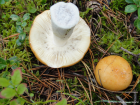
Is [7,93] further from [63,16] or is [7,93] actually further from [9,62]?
[63,16]

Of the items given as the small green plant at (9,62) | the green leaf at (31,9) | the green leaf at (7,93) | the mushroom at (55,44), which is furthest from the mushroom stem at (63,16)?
the green leaf at (31,9)

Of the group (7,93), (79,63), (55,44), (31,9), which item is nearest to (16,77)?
(7,93)

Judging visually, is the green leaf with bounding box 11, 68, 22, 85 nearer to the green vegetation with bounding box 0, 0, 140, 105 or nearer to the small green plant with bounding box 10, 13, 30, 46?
the green vegetation with bounding box 0, 0, 140, 105

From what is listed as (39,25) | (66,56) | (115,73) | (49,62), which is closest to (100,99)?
(115,73)

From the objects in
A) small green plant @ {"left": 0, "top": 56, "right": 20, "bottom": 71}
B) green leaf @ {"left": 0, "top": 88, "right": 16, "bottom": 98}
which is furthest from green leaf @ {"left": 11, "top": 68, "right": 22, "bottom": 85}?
small green plant @ {"left": 0, "top": 56, "right": 20, "bottom": 71}

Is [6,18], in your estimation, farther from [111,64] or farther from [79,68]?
[111,64]
